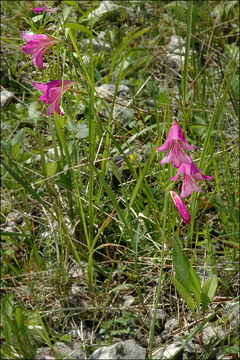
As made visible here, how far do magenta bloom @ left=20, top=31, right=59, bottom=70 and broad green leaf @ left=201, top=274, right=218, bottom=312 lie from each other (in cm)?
98

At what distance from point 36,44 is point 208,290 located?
1060mm

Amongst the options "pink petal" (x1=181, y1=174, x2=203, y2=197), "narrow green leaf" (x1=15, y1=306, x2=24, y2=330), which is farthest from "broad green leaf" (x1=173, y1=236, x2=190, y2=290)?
"narrow green leaf" (x1=15, y1=306, x2=24, y2=330)

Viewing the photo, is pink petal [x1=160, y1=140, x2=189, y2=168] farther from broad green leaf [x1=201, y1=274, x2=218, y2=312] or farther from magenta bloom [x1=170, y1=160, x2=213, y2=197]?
broad green leaf [x1=201, y1=274, x2=218, y2=312]

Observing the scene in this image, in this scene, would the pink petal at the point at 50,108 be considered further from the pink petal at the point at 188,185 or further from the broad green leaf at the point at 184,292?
the broad green leaf at the point at 184,292

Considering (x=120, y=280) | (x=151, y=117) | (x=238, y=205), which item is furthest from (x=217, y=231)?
(x=151, y=117)

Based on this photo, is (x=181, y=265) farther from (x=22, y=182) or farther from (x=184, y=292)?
(x=22, y=182)

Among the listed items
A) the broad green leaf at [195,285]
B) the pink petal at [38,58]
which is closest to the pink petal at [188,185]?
the broad green leaf at [195,285]

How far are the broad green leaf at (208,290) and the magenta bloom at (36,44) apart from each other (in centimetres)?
98

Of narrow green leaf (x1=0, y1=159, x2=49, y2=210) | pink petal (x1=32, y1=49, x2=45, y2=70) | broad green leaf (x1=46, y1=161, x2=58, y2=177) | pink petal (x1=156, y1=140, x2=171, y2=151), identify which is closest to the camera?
pink petal (x1=156, y1=140, x2=171, y2=151)

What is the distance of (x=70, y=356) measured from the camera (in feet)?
5.85

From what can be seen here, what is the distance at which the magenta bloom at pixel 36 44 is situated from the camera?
1630 mm

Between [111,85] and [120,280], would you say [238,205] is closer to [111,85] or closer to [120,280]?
[120,280]

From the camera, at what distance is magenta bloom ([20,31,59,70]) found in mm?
1630

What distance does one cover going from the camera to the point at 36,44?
164 centimetres
